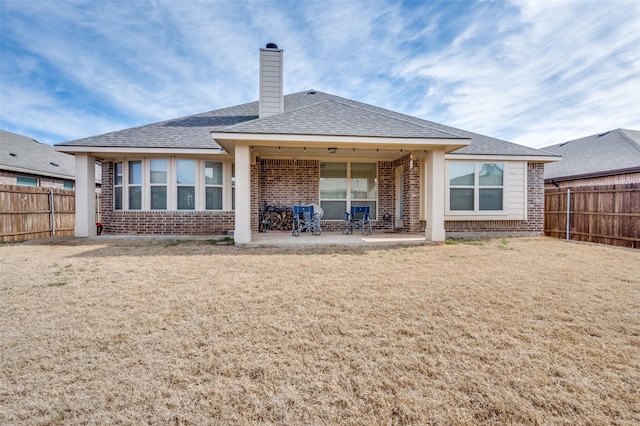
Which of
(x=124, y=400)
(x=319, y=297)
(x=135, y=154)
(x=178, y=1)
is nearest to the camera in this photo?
(x=124, y=400)

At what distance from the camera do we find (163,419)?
1.59m

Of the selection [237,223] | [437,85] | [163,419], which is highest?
[437,85]

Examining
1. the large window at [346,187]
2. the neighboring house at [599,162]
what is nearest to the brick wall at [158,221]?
the large window at [346,187]

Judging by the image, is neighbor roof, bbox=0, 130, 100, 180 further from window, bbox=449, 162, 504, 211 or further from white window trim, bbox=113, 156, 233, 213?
window, bbox=449, 162, 504, 211

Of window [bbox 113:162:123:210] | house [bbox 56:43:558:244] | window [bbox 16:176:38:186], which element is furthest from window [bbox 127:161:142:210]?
window [bbox 16:176:38:186]

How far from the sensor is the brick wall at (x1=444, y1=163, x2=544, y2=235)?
9.77 m

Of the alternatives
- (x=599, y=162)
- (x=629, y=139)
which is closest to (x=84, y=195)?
(x=599, y=162)

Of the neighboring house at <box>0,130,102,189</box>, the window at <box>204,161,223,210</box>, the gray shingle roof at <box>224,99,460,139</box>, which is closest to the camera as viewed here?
the gray shingle roof at <box>224,99,460,139</box>

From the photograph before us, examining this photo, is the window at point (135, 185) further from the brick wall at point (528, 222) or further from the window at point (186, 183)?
the brick wall at point (528, 222)

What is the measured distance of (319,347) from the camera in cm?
237

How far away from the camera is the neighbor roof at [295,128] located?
7.15 metres

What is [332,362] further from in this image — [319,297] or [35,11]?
[35,11]

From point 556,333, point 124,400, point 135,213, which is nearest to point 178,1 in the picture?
point 135,213

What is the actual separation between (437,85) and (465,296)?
12268 mm
